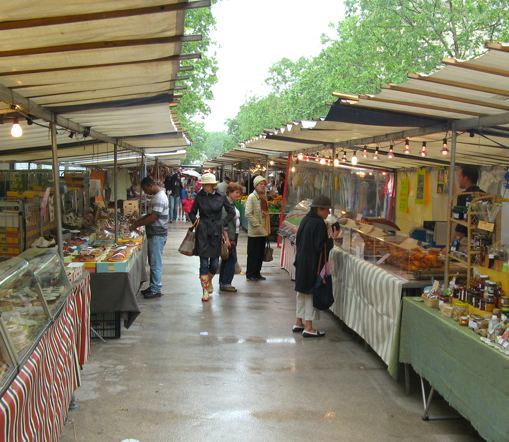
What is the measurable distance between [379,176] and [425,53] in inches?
320

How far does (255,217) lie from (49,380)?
22.6 ft

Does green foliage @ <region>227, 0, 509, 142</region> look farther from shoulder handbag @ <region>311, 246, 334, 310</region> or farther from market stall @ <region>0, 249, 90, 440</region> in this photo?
market stall @ <region>0, 249, 90, 440</region>

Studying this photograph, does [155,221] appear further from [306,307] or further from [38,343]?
[38,343]

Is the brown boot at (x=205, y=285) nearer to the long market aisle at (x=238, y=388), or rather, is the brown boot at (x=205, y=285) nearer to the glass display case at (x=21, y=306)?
the long market aisle at (x=238, y=388)

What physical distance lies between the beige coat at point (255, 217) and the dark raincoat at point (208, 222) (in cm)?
159

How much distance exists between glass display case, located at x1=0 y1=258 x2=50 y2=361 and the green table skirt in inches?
112

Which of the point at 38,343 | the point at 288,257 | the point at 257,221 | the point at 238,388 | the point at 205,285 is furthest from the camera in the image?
the point at 288,257

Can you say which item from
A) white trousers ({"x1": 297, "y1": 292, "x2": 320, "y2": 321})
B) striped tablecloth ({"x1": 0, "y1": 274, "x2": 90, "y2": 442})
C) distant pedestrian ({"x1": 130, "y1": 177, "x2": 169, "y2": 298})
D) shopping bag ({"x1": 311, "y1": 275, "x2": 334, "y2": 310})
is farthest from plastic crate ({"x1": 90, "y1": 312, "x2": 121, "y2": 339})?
shopping bag ({"x1": 311, "y1": 275, "x2": 334, "y2": 310})

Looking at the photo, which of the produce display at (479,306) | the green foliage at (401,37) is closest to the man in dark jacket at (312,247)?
the produce display at (479,306)

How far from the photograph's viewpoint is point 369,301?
6266 mm

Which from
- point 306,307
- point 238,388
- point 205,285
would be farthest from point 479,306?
point 205,285

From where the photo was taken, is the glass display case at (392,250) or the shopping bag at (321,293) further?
the shopping bag at (321,293)

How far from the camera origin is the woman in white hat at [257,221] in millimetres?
10219

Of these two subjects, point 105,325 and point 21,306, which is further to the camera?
point 105,325
